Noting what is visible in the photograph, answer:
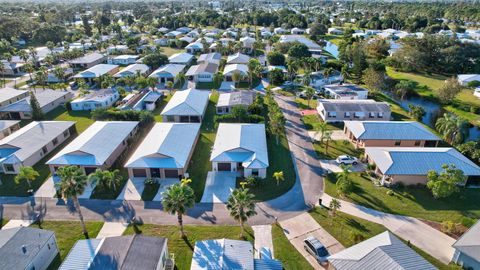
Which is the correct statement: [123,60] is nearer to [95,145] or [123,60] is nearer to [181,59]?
[181,59]

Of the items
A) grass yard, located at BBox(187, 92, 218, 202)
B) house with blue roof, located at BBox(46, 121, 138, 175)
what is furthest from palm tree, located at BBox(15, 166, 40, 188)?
grass yard, located at BBox(187, 92, 218, 202)

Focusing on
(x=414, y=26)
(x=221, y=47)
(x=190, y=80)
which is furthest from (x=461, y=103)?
(x=414, y=26)

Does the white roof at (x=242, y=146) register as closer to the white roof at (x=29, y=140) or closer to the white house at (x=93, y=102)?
the white roof at (x=29, y=140)

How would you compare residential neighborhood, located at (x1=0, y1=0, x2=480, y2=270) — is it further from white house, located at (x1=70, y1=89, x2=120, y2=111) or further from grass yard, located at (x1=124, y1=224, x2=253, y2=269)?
white house, located at (x1=70, y1=89, x2=120, y2=111)

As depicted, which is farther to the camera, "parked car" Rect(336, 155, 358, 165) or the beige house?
the beige house

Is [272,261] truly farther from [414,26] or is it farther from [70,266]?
[414,26]

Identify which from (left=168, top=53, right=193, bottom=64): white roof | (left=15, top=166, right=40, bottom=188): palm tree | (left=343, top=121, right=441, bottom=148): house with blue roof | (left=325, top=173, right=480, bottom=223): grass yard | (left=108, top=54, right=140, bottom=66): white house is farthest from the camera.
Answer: (left=108, top=54, right=140, bottom=66): white house

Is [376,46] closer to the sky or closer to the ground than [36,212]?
closer to the sky

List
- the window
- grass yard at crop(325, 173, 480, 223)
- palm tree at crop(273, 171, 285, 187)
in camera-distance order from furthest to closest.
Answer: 1. the window
2. palm tree at crop(273, 171, 285, 187)
3. grass yard at crop(325, 173, 480, 223)
